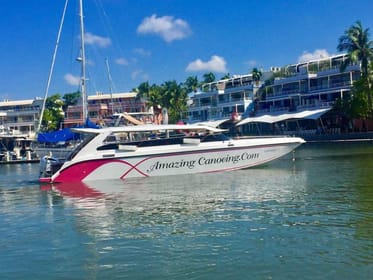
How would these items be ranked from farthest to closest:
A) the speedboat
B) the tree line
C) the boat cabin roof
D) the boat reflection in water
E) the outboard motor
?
1. the tree line
2. the outboard motor
3. the boat cabin roof
4. the speedboat
5. the boat reflection in water

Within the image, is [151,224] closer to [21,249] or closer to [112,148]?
[21,249]

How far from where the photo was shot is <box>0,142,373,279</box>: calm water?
27.6 ft

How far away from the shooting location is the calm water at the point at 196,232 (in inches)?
331

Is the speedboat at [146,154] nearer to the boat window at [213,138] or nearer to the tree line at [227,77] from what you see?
the boat window at [213,138]

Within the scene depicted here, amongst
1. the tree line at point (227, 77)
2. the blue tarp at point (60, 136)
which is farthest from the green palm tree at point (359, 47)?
the blue tarp at point (60, 136)

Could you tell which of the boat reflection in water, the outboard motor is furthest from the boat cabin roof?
the boat reflection in water

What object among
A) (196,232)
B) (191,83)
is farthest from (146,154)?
(191,83)

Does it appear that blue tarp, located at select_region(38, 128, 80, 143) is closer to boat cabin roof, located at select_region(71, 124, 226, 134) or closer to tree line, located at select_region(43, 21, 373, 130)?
boat cabin roof, located at select_region(71, 124, 226, 134)

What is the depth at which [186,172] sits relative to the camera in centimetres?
2383

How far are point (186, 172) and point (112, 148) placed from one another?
3.81 meters

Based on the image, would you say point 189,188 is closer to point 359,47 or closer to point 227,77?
point 359,47

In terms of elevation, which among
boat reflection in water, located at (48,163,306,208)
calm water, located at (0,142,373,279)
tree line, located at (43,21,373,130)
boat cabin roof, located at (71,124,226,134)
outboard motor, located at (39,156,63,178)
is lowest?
calm water, located at (0,142,373,279)

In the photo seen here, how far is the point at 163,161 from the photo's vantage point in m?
23.5

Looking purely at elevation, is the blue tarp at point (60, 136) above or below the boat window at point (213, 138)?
above
